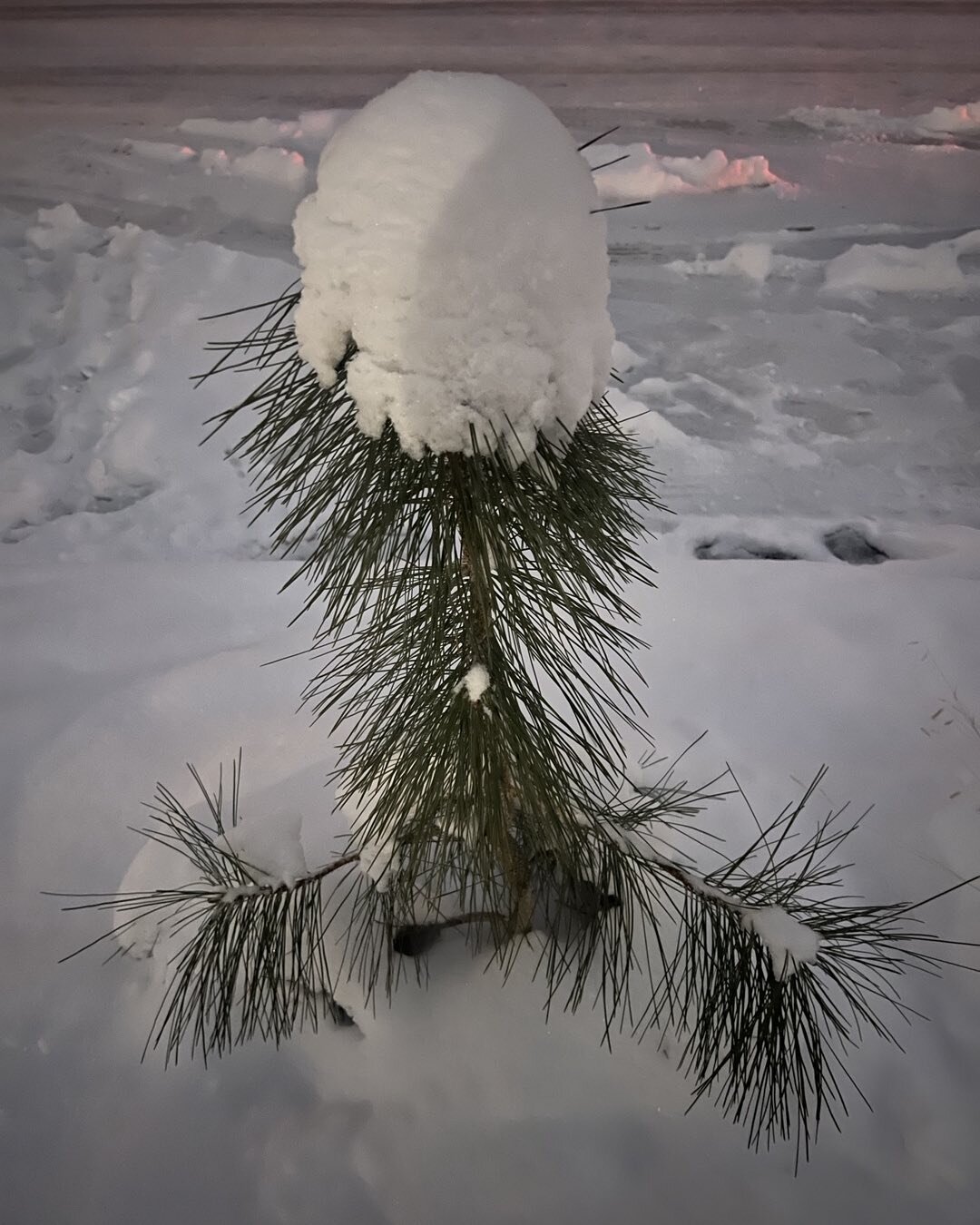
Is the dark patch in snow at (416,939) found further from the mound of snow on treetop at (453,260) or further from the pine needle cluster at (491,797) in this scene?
the mound of snow on treetop at (453,260)

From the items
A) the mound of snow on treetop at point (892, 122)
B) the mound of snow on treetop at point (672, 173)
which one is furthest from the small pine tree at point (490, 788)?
the mound of snow on treetop at point (892, 122)

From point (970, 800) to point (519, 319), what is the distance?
3.21ft

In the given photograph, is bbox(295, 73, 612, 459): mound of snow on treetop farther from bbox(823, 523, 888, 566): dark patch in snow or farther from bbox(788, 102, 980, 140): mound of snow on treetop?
bbox(788, 102, 980, 140): mound of snow on treetop

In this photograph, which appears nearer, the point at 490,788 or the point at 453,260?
the point at 453,260

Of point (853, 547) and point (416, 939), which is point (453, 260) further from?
point (853, 547)

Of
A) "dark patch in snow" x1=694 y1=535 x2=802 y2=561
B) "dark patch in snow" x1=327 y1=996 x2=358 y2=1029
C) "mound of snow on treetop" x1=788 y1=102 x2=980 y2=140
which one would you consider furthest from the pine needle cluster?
"mound of snow on treetop" x1=788 y1=102 x2=980 y2=140

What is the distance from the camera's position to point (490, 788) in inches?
25.2

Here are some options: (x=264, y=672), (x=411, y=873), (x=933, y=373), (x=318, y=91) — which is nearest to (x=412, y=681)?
(x=411, y=873)

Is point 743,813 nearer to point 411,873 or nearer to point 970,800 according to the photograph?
point 970,800

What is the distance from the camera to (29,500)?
62.2 inches

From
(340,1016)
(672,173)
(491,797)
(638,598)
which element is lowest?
(340,1016)

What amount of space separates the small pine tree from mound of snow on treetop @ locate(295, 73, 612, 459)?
0.02 m

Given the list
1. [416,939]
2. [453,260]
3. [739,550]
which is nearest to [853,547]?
[739,550]

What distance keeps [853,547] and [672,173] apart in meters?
0.95
